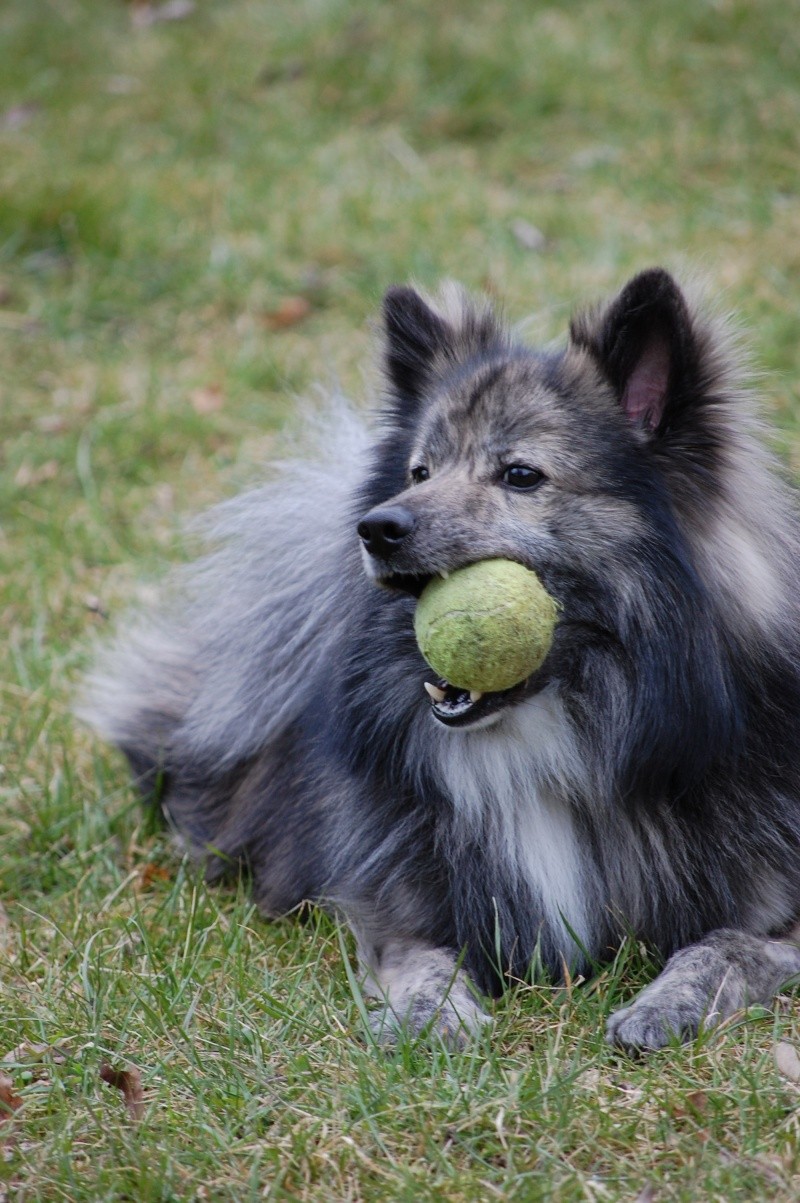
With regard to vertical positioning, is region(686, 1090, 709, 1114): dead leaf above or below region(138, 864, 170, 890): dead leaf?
above

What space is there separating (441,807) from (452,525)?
0.70 metres

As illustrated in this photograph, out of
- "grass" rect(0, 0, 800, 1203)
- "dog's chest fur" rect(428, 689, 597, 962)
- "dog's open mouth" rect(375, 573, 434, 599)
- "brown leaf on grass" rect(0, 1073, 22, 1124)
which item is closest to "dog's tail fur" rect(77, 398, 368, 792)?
"grass" rect(0, 0, 800, 1203)

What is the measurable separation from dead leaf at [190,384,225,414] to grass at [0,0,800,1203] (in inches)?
2.1

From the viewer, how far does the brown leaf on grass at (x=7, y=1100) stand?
2693 mm

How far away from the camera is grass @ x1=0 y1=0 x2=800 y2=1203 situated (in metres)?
2.54

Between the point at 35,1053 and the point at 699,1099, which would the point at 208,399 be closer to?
the point at 35,1053

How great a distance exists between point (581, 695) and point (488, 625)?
1.10 feet

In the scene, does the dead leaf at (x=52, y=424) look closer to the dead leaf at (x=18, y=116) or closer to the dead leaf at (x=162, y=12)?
the dead leaf at (x=18, y=116)

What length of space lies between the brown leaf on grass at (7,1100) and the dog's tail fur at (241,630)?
129 centimetres

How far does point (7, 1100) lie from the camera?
2729 mm

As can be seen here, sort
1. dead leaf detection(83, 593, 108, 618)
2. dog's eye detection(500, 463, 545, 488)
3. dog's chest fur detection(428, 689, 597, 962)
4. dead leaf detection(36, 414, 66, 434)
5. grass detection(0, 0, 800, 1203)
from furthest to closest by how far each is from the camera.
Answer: dead leaf detection(36, 414, 66, 434), dead leaf detection(83, 593, 108, 618), dog's chest fur detection(428, 689, 597, 962), dog's eye detection(500, 463, 545, 488), grass detection(0, 0, 800, 1203)

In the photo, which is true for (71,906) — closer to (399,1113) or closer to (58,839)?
(58,839)

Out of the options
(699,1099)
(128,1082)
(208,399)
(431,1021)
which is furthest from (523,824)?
(208,399)

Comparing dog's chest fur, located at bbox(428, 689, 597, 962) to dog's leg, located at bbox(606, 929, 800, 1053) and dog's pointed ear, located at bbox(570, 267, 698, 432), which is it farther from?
dog's pointed ear, located at bbox(570, 267, 698, 432)
